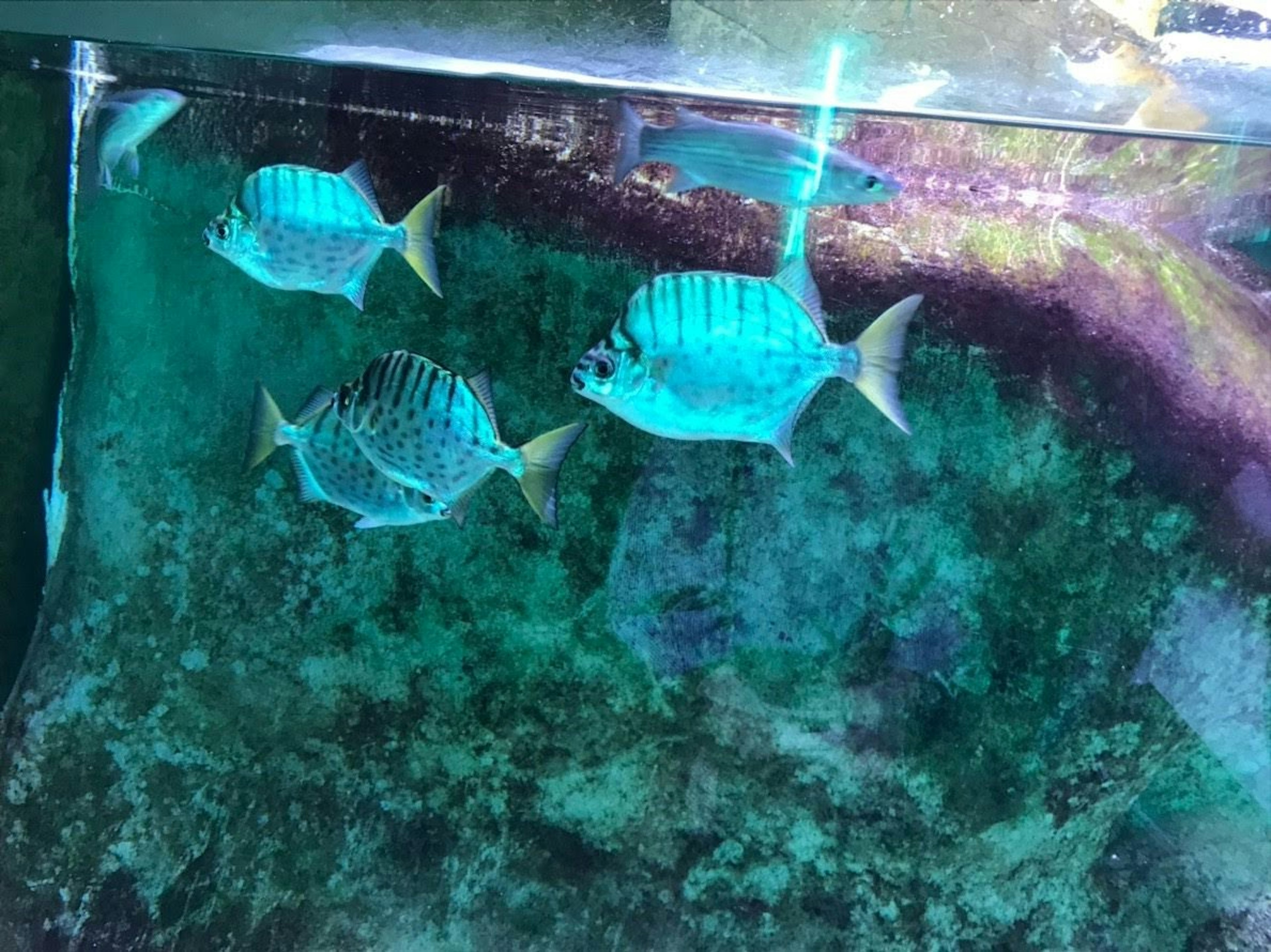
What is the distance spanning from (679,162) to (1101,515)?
218 cm

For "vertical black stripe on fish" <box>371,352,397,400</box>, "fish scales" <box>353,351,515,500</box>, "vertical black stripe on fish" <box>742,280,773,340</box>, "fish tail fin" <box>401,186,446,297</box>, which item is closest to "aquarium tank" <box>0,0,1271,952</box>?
"fish tail fin" <box>401,186,446,297</box>

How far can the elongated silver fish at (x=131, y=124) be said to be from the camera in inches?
138

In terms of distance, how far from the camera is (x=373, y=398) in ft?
7.67

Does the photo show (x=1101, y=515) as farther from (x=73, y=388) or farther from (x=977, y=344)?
(x=73, y=388)

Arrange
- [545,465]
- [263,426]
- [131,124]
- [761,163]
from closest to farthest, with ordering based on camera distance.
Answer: [545,465] < [761,163] < [263,426] < [131,124]

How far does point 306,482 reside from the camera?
286 centimetres

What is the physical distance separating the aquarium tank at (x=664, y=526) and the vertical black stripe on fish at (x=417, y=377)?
1.41ft

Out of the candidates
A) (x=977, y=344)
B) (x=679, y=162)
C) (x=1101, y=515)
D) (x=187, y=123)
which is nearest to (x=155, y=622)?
(x=187, y=123)

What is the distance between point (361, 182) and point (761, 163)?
143 cm

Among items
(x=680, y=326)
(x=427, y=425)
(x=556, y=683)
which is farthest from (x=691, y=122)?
(x=556, y=683)

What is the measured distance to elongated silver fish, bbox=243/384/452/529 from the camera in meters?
2.57

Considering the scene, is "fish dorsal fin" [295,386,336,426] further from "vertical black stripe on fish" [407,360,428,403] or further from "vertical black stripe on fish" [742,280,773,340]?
"vertical black stripe on fish" [742,280,773,340]

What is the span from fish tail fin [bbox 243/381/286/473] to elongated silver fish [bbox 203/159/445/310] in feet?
1.64

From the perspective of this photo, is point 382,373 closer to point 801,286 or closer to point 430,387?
point 430,387
